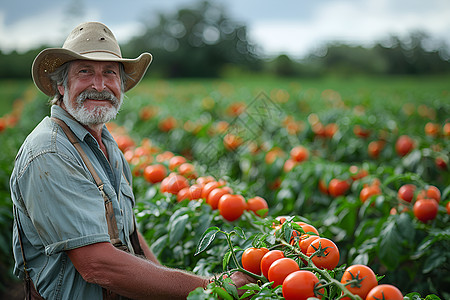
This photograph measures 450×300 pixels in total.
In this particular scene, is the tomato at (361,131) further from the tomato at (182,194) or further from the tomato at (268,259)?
the tomato at (268,259)

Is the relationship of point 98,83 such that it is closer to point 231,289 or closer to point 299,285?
point 231,289

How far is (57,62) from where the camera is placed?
184cm

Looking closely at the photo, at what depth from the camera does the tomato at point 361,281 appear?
3.92 feet

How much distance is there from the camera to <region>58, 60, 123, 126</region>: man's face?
5.82 feet

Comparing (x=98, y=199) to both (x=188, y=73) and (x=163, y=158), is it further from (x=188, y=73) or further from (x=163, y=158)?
(x=188, y=73)

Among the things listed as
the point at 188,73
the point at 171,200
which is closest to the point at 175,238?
the point at 171,200

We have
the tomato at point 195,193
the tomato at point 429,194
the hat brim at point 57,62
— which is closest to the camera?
the hat brim at point 57,62

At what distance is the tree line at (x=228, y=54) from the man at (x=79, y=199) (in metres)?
23.3

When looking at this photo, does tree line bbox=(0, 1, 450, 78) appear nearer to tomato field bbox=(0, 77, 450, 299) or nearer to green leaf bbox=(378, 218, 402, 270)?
tomato field bbox=(0, 77, 450, 299)

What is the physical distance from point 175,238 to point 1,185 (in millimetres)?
2322

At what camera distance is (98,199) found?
1499 millimetres

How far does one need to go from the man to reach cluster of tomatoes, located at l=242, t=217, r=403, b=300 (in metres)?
0.12

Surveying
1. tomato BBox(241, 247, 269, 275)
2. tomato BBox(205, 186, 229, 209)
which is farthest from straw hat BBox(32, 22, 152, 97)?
tomato BBox(241, 247, 269, 275)

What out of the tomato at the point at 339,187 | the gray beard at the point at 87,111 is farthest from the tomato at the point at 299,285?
the tomato at the point at 339,187
